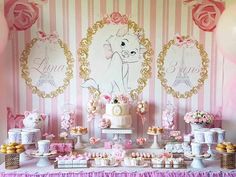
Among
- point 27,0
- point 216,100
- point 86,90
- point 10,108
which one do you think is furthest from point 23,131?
point 216,100

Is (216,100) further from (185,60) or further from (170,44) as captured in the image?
(170,44)

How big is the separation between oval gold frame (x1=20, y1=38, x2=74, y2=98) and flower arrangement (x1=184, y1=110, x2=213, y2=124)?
0.89 m

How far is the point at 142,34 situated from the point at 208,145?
2.92ft

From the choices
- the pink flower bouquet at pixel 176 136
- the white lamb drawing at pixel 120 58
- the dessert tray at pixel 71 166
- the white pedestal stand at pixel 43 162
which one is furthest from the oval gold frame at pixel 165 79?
the white pedestal stand at pixel 43 162

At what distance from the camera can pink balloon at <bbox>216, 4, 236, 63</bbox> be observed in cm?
198

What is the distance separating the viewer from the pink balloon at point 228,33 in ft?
6.48

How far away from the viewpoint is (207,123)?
2.25m

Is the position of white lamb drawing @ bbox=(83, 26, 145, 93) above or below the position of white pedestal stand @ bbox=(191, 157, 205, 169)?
above

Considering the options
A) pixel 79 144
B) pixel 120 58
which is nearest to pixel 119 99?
pixel 120 58

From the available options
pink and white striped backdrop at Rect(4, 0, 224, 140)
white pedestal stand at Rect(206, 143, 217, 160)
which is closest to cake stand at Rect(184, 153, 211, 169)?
white pedestal stand at Rect(206, 143, 217, 160)

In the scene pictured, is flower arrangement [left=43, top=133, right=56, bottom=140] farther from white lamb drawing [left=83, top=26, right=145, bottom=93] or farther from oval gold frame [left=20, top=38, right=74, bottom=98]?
white lamb drawing [left=83, top=26, right=145, bottom=93]

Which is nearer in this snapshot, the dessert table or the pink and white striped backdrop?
the dessert table

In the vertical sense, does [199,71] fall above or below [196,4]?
below

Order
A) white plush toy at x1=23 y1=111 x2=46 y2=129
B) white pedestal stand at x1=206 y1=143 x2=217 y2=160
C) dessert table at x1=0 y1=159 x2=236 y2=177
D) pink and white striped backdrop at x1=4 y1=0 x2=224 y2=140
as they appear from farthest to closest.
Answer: pink and white striped backdrop at x1=4 y1=0 x2=224 y2=140, white plush toy at x1=23 y1=111 x2=46 y2=129, white pedestal stand at x1=206 y1=143 x2=217 y2=160, dessert table at x1=0 y1=159 x2=236 y2=177
